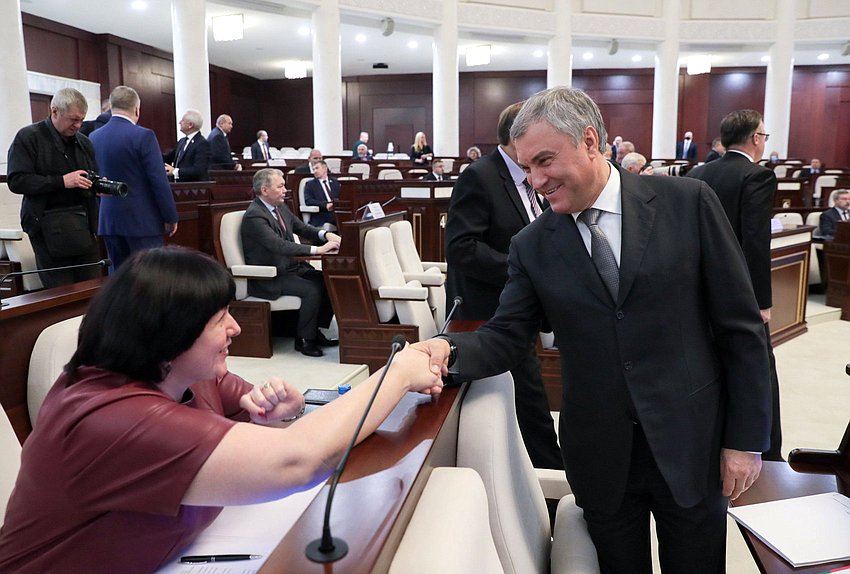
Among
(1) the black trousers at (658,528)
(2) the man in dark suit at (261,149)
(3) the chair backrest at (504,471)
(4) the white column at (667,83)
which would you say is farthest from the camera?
(4) the white column at (667,83)

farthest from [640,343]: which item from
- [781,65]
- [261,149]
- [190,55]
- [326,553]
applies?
[781,65]

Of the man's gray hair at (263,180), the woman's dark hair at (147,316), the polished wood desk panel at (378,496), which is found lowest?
the polished wood desk panel at (378,496)

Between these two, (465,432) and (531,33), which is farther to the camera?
(531,33)

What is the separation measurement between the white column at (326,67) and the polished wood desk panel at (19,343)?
31.3 ft

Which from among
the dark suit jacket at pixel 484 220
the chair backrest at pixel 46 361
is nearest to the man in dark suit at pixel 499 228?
the dark suit jacket at pixel 484 220

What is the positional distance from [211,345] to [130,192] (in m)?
3.29

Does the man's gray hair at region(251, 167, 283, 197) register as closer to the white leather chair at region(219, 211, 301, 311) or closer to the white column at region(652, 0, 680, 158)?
the white leather chair at region(219, 211, 301, 311)

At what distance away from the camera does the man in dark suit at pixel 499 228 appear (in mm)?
2412

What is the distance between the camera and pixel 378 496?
2.87 ft

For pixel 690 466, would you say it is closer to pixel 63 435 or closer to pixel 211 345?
pixel 211 345

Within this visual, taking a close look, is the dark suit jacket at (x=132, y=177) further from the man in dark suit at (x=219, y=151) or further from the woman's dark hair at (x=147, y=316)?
the man in dark suit at (x=219, y=151)

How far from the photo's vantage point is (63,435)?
0.93 meters

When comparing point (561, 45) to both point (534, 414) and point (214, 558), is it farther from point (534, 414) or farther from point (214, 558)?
point (214, 558)

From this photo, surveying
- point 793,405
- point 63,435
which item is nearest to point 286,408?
point 63,435
